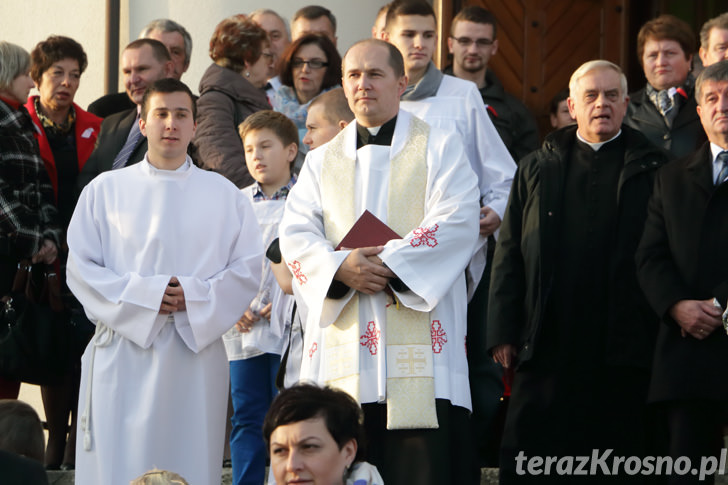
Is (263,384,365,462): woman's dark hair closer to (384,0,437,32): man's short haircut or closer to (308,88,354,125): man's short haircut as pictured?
(308,88,354,125): man's short haircut

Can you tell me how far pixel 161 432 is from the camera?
20.4ft

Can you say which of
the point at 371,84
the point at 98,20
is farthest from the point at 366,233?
the point at 98,20

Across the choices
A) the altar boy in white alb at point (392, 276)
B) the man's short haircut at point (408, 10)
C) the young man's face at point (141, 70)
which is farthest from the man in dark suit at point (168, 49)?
the altar boy in white alb at point (392, 276)

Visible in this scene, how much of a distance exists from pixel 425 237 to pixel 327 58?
259 cm

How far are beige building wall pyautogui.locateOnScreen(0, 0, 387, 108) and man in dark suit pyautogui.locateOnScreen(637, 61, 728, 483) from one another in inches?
188

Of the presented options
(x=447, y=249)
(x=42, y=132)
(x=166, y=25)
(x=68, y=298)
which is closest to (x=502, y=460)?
(x=447, y=249)

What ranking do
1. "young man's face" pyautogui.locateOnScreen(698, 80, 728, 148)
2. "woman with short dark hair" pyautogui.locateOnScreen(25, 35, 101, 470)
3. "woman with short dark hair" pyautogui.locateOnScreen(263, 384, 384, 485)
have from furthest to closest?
"woman with short dark hair" pyautogui.locateOnScreen(25, 35, 101, 470) < "young man's face" pyautogui.locateOnScreen(698, 80, 728, 148) < "woman with short dark hair" pyautogui.locateOnScreen(263, 384, 384, 485)

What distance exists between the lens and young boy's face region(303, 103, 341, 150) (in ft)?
23.0

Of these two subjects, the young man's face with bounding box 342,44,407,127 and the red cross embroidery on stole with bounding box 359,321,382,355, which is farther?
the young man's face with bounding box 342,44,407,127

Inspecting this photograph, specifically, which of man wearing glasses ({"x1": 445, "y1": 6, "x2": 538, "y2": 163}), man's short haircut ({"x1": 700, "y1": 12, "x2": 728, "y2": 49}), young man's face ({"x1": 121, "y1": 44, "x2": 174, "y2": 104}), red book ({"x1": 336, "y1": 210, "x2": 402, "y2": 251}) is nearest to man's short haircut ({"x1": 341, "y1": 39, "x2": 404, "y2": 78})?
red book ({"x1": 336, "y1": 210, "x2": 402, "y2": 251})

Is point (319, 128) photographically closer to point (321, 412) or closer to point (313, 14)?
point (313, 14)

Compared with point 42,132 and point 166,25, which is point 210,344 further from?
point 166,25

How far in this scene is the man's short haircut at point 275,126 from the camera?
282 inches

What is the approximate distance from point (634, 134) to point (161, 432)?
2804 millimetres
